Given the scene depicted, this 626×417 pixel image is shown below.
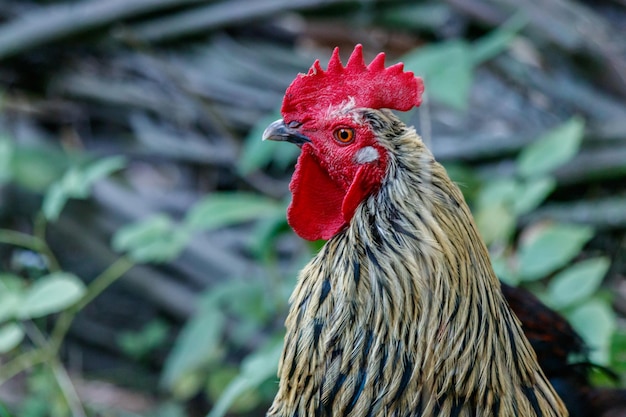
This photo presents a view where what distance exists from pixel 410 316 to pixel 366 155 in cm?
37

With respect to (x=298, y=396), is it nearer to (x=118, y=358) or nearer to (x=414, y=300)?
(x=414, y=300)

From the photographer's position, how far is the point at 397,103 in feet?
5.84

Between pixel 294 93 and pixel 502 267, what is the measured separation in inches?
54.3

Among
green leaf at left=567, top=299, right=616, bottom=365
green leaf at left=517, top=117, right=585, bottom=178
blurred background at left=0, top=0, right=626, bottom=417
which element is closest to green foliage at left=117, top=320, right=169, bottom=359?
blurred background at left=0, top=0, right=626, bottom=417

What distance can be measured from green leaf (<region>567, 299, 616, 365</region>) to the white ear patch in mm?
1268

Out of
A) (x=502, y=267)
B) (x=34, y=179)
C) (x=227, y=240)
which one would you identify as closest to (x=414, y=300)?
(x=502, y=267)

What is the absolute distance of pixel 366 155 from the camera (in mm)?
1703

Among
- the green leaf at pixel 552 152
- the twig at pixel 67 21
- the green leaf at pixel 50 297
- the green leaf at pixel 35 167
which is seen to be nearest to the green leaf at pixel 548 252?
the green leaf at pixel 552 152

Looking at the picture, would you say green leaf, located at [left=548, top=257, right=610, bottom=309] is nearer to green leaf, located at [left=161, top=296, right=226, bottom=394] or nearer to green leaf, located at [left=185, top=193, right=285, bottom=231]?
green leaf, located at [left=185, top=193, right=285, bottom=231]

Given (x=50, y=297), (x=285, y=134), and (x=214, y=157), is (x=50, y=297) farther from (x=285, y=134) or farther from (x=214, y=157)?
(x=214, y=157)

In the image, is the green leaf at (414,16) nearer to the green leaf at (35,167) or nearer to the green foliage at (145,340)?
the green leaf at (35,167)

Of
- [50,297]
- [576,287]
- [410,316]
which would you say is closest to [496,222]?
[576,287]

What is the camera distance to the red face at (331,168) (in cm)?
170

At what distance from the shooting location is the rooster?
1619mm
